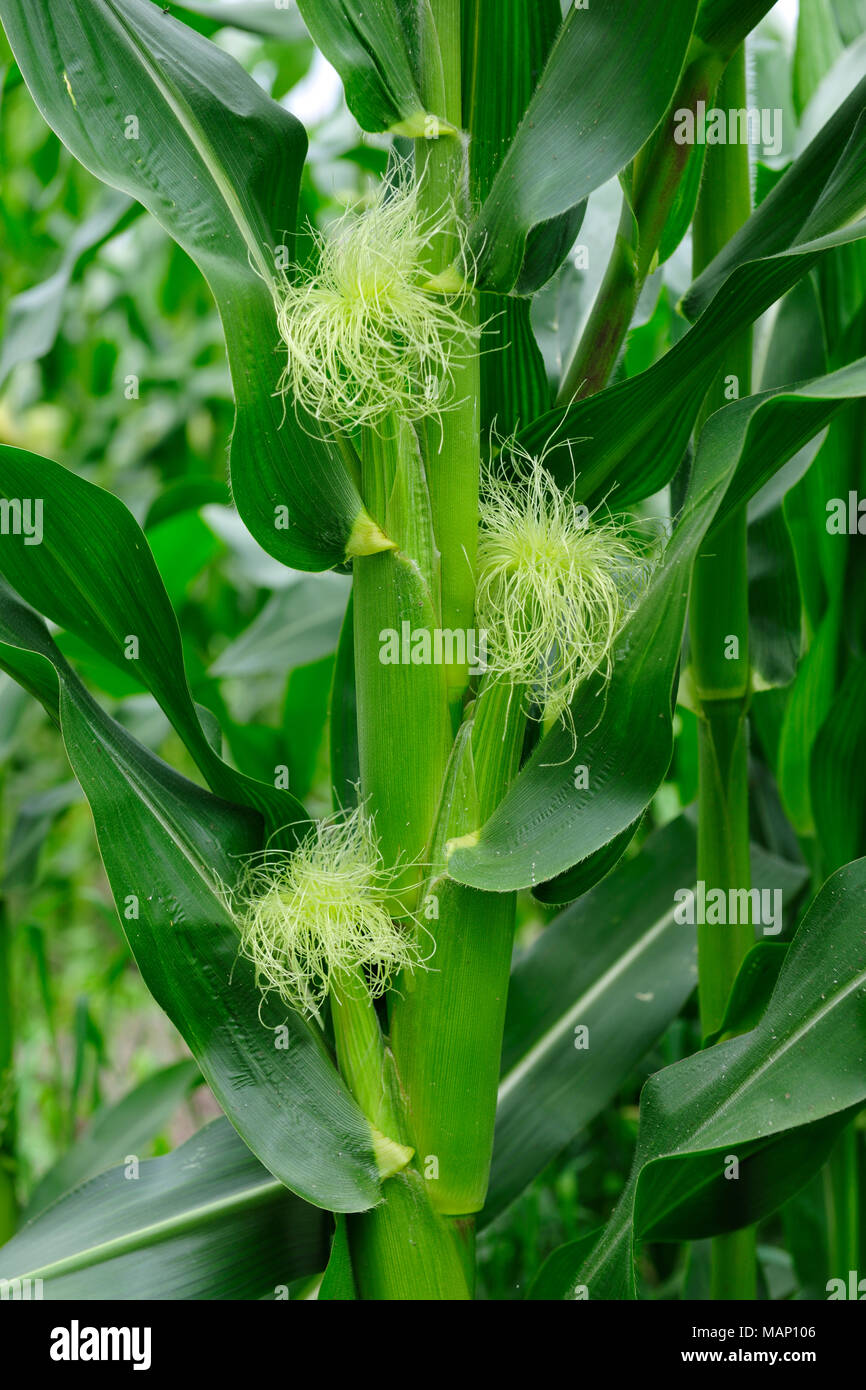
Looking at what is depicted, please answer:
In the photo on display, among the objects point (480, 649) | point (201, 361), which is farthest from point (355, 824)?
point (201, 361)

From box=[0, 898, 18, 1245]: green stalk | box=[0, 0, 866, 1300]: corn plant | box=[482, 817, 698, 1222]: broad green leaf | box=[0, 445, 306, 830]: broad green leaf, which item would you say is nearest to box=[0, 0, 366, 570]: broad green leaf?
box=[0, 0, 866, 1300]: corn plant

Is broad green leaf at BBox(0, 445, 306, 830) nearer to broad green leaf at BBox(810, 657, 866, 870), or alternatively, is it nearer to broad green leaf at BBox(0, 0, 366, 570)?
broad green leaf at BBox(0, 0, 366, 570)

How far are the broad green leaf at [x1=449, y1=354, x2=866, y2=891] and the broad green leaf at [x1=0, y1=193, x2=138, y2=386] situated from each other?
0.81 m

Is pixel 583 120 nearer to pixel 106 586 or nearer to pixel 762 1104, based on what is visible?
pixel 106 586

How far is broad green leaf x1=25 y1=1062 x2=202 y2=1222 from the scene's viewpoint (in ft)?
4.26

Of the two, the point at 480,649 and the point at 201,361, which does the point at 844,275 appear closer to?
the point at 480,649

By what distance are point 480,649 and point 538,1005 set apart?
1.49 ft

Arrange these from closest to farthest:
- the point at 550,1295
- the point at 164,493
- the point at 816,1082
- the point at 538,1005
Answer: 1. the point at 816,1082
2. the point at 550,1295
3. the point at 538,1005
4. the point at 164,493

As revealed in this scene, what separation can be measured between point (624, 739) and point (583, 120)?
41 centimetres

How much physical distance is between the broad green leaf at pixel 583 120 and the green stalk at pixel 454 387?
0.10ft

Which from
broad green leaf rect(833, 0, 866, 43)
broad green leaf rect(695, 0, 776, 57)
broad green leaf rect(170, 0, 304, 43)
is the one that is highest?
broad green leaf rect(833, 0, 866, 43)

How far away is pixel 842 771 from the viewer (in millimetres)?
1034

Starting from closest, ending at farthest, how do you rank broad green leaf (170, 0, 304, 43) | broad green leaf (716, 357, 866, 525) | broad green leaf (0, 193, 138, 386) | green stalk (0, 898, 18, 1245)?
broad green leaf (716, 357, 866, 525) → broad green leaf (170, 0, 304, 43) → broad green leaf (0, 193, 138, 386) → green stalk (0, 898, 18, 1245)
